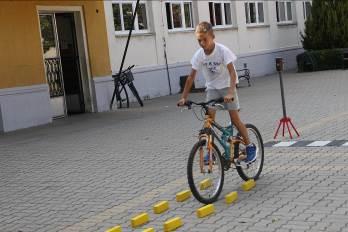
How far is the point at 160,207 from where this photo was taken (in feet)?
20.3

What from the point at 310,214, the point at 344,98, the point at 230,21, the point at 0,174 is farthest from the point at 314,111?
the point at 230,21

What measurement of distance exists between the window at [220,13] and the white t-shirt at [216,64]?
1765cm

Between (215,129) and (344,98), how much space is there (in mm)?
8985

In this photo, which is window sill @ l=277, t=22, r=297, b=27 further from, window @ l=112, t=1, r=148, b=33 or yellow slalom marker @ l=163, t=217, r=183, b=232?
yellow slalom marker @ l=163, t=217, r=183, b=232

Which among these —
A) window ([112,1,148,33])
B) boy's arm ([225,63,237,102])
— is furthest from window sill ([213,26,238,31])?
boy's arm ([225,63,237,102])

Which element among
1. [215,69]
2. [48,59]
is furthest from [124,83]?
[215,69]

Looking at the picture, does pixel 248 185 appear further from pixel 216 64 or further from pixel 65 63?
pixel 65 63

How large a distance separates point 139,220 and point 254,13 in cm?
2270

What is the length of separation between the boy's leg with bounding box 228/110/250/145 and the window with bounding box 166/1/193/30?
15.0m

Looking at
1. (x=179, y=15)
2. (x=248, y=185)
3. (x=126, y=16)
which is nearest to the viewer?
(x=248, y=185)

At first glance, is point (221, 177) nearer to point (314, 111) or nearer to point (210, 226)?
point (210, 226)

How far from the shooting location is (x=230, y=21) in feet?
84.2

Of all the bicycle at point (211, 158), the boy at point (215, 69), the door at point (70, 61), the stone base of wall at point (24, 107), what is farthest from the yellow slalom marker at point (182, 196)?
the door at point (70, 61)

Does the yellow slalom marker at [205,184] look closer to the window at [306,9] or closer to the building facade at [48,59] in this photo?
the building facade at [48,59]
